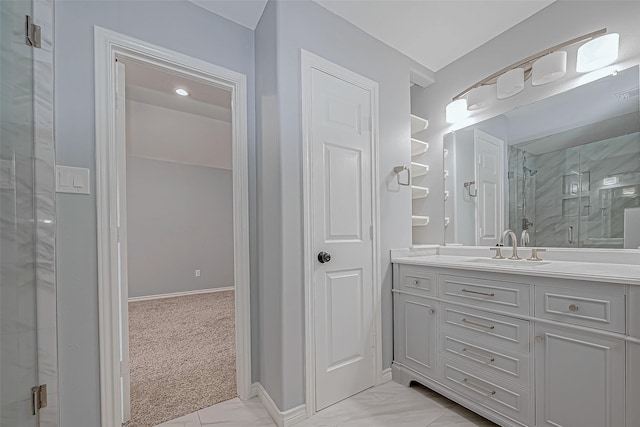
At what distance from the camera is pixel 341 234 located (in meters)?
1.82

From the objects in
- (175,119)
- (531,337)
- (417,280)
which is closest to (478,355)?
(531,337)

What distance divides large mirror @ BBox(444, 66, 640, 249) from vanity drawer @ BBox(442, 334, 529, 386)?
0.81m

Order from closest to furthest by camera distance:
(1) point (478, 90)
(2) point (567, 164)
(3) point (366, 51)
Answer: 1. (2) point (567, 164)
2. (3) point (366, 51)
3. (1) point (478, 90)

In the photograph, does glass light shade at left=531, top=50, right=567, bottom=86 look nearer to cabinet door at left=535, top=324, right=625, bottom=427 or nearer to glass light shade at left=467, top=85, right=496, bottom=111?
glass light shade at left=467, top=85, right=496, bottom=111

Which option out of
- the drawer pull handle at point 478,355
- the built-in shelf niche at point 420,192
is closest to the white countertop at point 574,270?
the drawer pull handle at point 478,355

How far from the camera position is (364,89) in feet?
6.48

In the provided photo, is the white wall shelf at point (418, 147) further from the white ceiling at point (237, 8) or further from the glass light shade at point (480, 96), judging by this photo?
the white ceiling at point (237, 8)

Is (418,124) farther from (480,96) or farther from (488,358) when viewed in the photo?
(488,358)

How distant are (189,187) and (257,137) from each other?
11.4 feet

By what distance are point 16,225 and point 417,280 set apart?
210 centimetres

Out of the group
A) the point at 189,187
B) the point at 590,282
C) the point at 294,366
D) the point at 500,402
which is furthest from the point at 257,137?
the point at 189,187

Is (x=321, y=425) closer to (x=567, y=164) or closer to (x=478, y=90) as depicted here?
(x=567, y=164)

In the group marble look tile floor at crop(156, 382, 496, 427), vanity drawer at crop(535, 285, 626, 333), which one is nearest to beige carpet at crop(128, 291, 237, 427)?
marble look tile floor at crop(156, 382, 496, 427)

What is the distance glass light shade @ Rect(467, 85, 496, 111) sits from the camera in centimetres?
212
